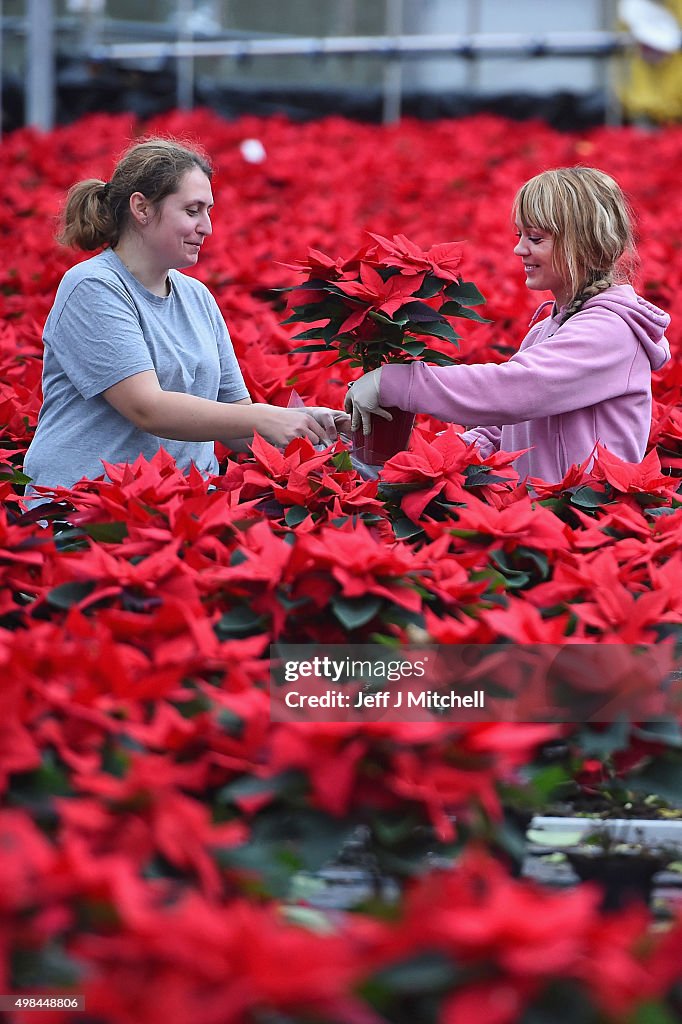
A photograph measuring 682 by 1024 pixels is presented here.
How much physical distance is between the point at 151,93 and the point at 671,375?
9496 millimetres

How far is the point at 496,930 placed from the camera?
1224 millimetres

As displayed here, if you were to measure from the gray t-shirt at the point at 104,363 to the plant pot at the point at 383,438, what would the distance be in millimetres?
447

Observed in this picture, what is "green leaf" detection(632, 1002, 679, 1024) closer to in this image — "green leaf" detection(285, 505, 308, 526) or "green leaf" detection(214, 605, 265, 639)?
"green leaf" detection(214, 605, 265, 639)

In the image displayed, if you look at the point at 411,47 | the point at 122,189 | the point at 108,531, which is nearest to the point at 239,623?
the point at 108,531

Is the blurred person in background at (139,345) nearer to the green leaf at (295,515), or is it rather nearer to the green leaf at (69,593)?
the green leaf at (295,515)

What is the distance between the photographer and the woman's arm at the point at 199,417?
9.05 ft

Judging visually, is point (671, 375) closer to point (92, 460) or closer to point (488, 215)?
point (92, 460)

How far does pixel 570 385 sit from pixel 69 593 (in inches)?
45.2

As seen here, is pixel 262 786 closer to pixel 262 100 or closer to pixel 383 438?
pixel 383 438

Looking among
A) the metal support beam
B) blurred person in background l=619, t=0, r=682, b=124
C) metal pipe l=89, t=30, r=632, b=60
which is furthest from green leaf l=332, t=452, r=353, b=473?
metal pipe l=89, t=30, r=632, b=60

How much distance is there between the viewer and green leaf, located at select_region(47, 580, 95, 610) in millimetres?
2002

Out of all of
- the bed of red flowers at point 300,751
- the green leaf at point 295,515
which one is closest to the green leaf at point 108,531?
the bed of red flowers at point 300,751

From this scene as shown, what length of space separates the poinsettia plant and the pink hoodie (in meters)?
0.08

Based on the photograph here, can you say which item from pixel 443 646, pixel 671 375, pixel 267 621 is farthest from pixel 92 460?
pixel 671 375
